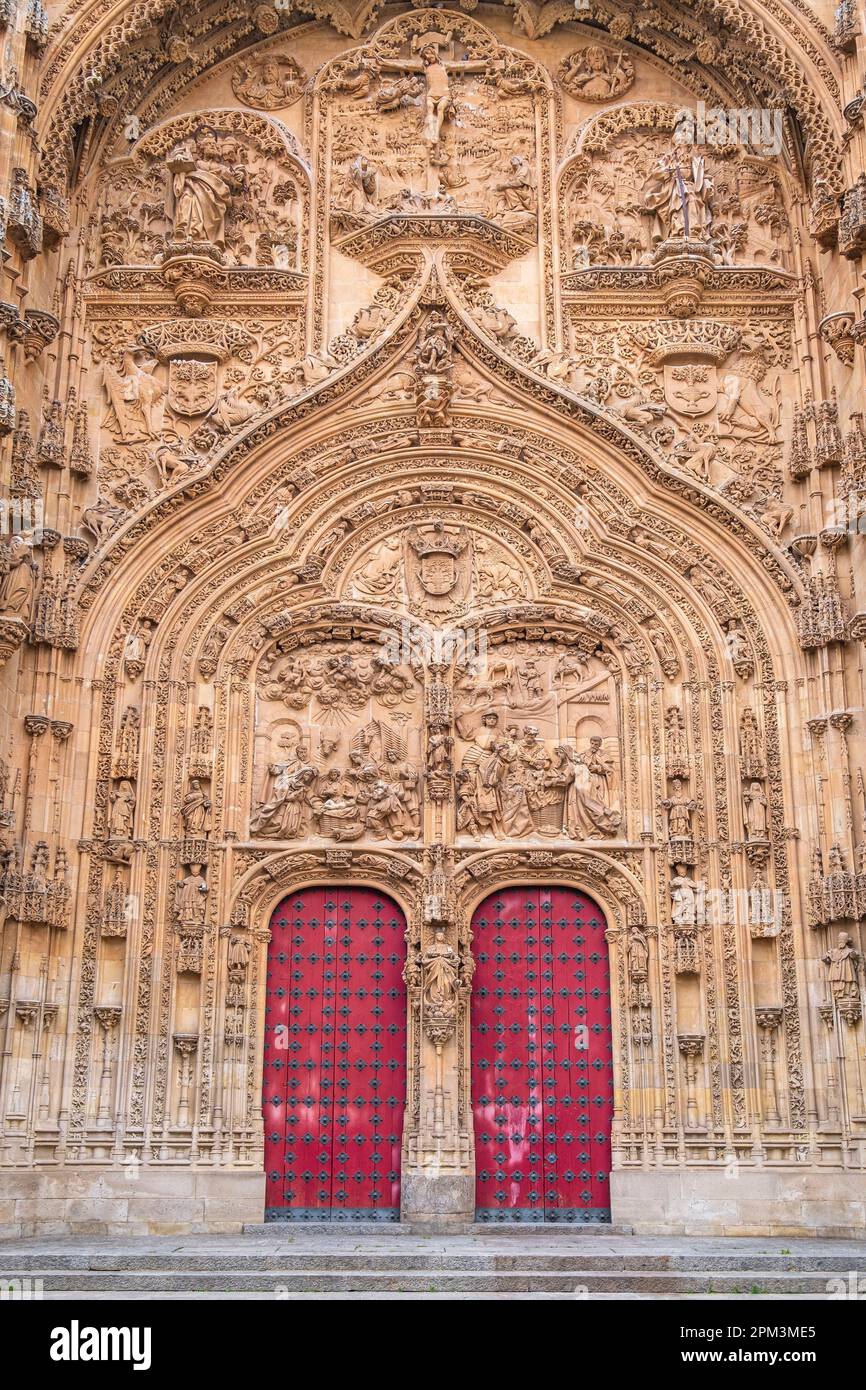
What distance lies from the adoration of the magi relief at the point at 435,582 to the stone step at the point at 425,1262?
207 cm

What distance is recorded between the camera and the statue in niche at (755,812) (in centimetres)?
1432

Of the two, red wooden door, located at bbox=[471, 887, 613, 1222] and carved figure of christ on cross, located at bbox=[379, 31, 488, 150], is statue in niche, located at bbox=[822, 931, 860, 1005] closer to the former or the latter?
red wooden door, located at bbox=[471, 887, 613, 1222]

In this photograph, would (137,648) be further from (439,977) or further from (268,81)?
(268,81)

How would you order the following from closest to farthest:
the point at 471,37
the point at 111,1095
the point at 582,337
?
the point at 111,1095
the point at 582,337
the point at 471,37

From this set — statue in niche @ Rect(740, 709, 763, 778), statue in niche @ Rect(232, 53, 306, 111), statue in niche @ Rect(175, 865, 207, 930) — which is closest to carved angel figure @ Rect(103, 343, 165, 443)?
statue in niche @ Rect(232, 53, 306, 111)

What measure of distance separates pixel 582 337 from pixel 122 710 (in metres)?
6.50

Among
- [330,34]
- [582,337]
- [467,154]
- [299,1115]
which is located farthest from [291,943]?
[330,34]

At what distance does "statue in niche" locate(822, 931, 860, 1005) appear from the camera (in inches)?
526

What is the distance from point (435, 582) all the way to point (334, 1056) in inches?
201

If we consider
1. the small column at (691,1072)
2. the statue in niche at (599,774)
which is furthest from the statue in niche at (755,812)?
the small column at (691,1072)

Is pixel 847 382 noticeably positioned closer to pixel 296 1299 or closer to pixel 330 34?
pixel 330 34

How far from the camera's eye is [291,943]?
14.8m

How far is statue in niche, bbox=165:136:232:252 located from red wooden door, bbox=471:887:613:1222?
7997 mm

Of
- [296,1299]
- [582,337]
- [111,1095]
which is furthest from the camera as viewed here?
[582,337]
